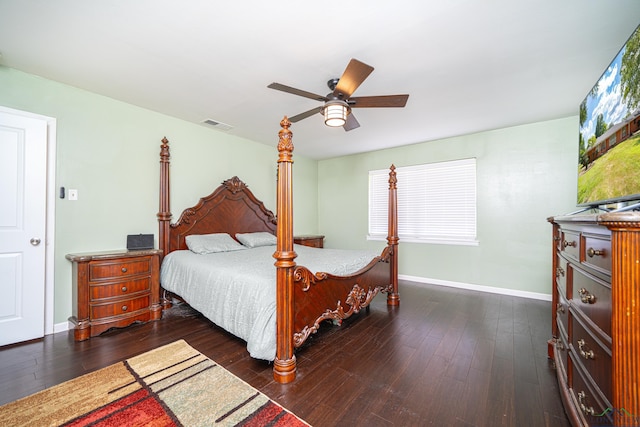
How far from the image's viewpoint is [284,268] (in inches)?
75.1

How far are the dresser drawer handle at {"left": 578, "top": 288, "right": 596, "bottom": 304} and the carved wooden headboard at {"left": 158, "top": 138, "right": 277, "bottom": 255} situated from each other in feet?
12.9

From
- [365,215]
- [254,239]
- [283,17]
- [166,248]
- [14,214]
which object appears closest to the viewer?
[283,17]

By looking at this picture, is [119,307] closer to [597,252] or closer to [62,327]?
[62,327]

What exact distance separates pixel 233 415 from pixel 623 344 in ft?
5.92

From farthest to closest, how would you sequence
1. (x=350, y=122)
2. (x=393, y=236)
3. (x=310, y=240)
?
(x=310, y=240) < (x=393, y=236) < (x=350, y=122)

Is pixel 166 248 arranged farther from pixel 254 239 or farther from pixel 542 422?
pixel 542 422

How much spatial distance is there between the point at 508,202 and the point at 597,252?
3426 mm

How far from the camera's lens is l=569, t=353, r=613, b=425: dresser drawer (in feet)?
3.20

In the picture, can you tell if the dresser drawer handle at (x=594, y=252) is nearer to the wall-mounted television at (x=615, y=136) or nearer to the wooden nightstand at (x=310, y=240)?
the wall-mounted television at (x=615, y=136)

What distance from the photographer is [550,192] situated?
365 centimetres

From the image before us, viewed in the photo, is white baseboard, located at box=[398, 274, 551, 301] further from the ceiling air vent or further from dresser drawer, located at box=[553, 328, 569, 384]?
the ceiling air vent

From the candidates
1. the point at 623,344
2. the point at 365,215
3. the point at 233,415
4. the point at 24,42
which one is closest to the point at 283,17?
the point at 24,42

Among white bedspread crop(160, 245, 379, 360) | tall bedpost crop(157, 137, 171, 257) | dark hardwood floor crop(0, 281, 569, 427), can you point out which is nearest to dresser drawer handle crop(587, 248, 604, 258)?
dark hardwood floor crop(0, 281, 569, 427)

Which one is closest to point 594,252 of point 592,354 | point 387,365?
point 592,354
